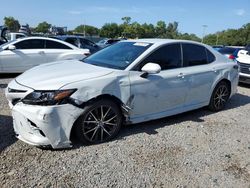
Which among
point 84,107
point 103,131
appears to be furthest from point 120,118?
point 84,107

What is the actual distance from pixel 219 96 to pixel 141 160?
3.09 metres

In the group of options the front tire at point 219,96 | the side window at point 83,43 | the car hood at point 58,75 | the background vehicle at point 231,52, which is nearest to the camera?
the car hood at point 58,75

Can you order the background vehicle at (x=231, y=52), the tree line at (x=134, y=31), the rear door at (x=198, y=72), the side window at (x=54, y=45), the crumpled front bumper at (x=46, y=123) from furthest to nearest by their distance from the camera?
the tree line at (x=134, y=31) < the background vehicle at (x=231, y=52) < the side window at (x=54, y=45) < the rear door at (x=198, y=72) < the crumpled front bumper at (x=46, y=123)

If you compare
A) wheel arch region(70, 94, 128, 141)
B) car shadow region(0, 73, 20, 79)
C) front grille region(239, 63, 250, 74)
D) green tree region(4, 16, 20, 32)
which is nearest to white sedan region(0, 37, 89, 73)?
car shadow region(0, 73, 20, 79)

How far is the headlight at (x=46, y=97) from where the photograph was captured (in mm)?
3811

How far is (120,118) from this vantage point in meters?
4.52

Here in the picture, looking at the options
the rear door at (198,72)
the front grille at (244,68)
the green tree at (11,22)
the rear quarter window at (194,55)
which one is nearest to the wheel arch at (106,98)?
the rear door at (198,72)

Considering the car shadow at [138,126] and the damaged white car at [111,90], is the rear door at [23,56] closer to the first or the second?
the car shadow at [138,126]

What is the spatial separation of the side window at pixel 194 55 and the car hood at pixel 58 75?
1.71 m

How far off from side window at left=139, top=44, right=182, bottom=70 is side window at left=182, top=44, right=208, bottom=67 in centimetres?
16

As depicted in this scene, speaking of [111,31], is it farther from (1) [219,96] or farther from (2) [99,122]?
(2) [99,122]

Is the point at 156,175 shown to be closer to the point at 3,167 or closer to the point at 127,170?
the point at 127,170

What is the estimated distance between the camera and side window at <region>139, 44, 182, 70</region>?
495 centimetres

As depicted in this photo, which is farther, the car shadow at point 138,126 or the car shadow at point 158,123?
the car shadow at point 158,123
